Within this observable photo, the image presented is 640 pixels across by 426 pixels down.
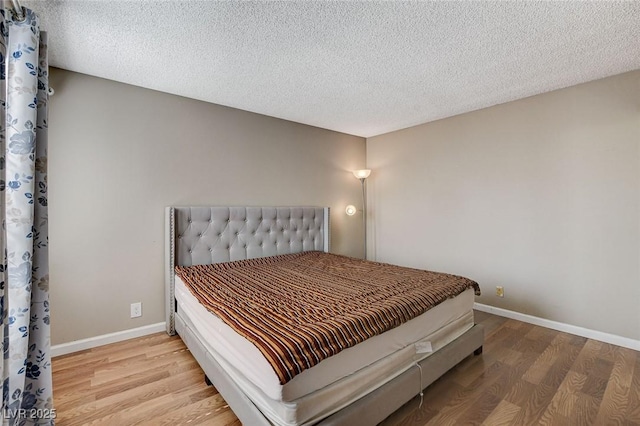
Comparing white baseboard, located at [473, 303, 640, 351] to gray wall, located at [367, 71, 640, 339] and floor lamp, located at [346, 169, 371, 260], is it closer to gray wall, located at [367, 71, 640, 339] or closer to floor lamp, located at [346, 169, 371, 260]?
gray wall, located at [367, 71, 640, 339]

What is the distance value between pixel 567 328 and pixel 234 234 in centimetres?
337

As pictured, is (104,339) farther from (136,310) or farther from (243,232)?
(243,232)

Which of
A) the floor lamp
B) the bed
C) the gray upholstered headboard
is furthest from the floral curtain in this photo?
the floor lamp

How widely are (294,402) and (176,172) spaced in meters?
2.40

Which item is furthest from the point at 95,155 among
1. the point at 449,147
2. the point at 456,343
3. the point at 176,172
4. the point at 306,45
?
the point at 449,147

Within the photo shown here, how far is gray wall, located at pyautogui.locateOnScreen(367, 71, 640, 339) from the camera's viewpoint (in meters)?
2.47

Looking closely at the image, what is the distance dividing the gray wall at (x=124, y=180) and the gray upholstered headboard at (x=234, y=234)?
166mm

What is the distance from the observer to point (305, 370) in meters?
1.28

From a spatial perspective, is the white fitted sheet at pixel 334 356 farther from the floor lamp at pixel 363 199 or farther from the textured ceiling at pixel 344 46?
the floor lamp at pixel 363 199

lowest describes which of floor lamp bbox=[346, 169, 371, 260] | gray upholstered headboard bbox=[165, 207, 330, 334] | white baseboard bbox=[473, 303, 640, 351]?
white baseboard bbox=[473, 303, 640, 351]

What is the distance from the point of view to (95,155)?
8.10 ft

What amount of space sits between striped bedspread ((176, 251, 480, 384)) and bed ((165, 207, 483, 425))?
0.19 feet

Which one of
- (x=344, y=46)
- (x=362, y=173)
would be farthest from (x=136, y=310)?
(x=362, y=173)

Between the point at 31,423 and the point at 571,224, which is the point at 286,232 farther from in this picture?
→ the point at 571,224
